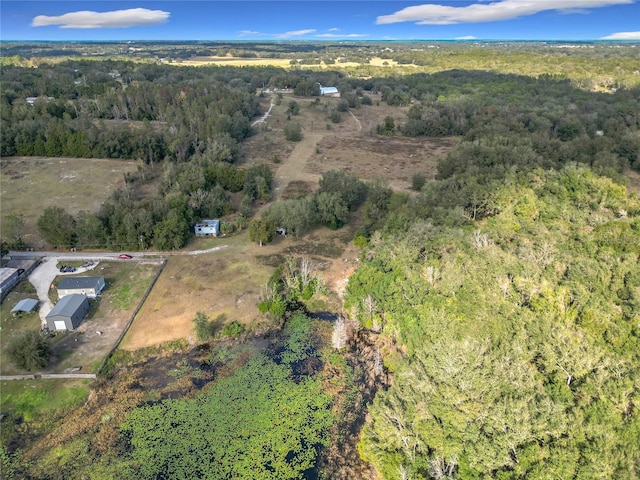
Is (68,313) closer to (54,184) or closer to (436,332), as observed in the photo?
(436,332)

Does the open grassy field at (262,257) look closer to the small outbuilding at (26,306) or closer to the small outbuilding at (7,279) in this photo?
the small outbuilding at (26,306)

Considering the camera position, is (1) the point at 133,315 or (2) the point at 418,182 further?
(2) the point at 418,182

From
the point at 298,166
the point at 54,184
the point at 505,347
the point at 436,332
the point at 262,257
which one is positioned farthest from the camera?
the point at 298,166

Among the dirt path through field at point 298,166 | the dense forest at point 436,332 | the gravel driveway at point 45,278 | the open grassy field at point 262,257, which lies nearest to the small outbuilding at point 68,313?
the gravel driveway at point 45,278

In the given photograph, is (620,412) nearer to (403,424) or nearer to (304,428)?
(403,424)

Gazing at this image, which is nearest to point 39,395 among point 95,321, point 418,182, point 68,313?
point 68,313

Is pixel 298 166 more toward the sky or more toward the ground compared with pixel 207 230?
more toward the sky

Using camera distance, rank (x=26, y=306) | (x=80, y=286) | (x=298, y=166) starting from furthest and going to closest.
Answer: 1. (x=298, y=166)
2. (x=80, y=286)
3. (x=26, y=306)

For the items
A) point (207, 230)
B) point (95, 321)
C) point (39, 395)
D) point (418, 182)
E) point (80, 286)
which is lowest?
point (39, 395)
